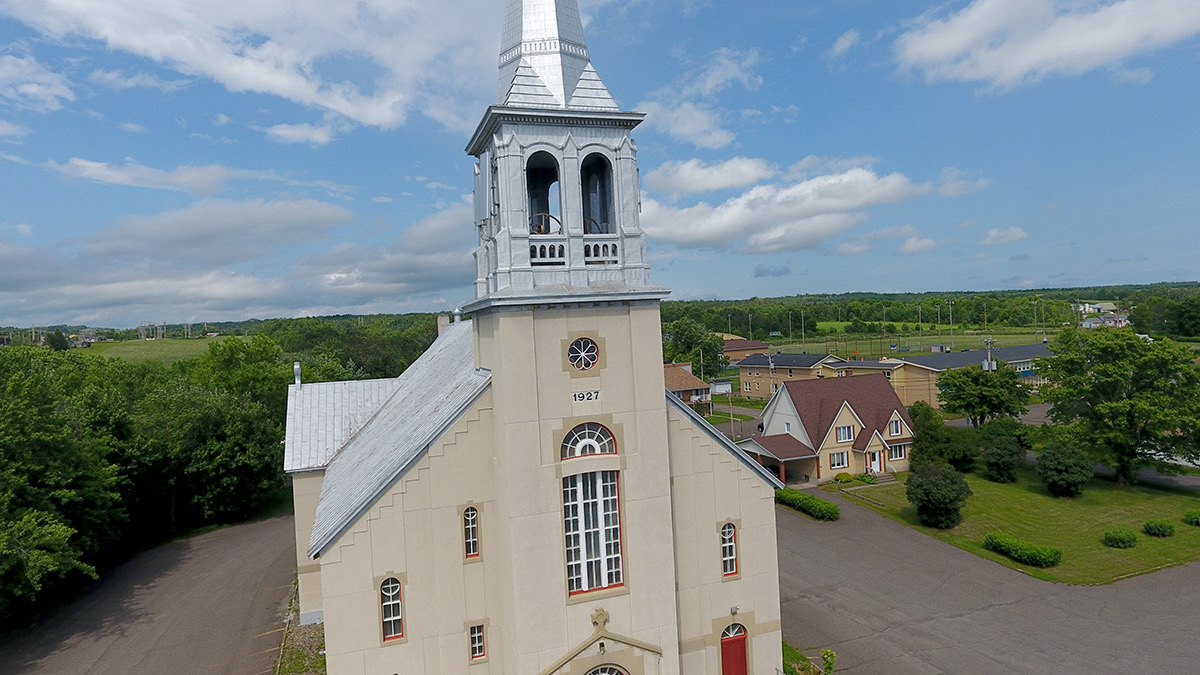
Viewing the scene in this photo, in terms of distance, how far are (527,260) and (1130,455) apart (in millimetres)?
41375

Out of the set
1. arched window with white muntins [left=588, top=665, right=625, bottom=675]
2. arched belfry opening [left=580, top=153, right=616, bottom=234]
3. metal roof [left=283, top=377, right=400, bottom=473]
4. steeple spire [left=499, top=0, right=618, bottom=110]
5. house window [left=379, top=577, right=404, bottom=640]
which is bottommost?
arched window with white muntins [left=588, top=665, right=625, bottom=675]

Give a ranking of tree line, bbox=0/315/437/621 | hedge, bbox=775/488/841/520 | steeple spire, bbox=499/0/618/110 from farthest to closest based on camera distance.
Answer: hedge, bbox=775/488/841/520 → tree line, bbox=0/315/437/621 → steeple spire, bbox=499/0/618/110

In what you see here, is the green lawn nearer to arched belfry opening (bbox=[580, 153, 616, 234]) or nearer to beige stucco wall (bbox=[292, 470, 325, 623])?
arched belfry opening (bbox=[580, 153, 616, 234])

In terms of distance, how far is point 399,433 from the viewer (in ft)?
68.6

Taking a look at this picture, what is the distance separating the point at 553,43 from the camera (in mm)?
15945

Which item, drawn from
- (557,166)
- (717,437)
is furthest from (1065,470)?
(557,166)

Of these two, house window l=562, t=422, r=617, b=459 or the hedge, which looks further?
the hedge

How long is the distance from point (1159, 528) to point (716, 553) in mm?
27461

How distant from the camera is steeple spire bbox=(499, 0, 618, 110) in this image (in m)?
15.6

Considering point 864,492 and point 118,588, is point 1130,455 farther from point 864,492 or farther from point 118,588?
point 118,588

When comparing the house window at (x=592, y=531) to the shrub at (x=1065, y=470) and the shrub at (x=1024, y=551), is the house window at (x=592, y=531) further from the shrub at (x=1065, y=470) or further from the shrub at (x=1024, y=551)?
the shrub at (x=1065, y=470)

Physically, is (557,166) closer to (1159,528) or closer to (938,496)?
(938,496)

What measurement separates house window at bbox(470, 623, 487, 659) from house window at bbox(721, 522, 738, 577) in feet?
22.7

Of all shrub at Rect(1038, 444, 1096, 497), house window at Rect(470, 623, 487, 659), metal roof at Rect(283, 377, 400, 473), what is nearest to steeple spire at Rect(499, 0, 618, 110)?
house window at Rect(470, 623, 487, 659)
